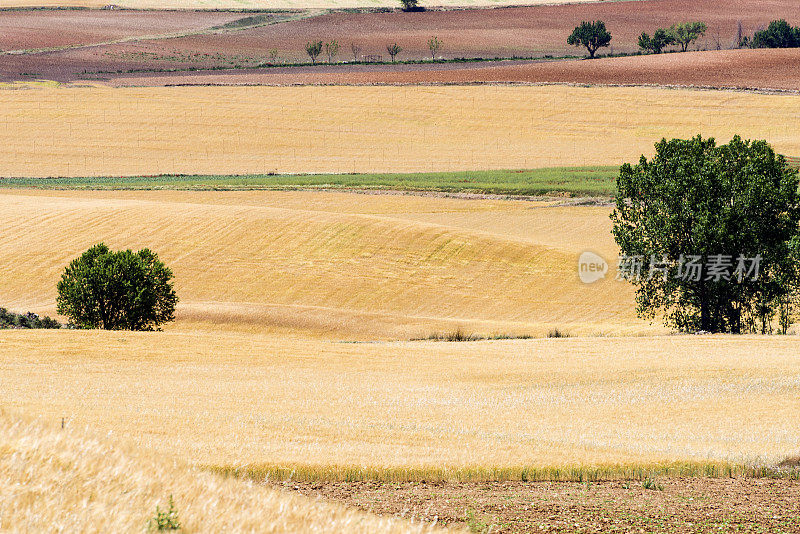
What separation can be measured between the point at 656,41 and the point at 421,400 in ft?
504

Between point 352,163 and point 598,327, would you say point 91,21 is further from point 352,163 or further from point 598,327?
point 598,327

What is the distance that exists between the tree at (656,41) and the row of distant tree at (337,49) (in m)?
35.5

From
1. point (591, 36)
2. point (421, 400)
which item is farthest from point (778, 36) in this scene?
point (421, 400)

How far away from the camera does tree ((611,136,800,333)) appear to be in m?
44.4

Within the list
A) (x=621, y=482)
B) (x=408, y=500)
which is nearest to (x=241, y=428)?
(x=408, y=500)

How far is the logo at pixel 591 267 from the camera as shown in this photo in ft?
179

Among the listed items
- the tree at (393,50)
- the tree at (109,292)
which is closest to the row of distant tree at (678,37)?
the tree at (393,50)

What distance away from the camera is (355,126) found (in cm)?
11300

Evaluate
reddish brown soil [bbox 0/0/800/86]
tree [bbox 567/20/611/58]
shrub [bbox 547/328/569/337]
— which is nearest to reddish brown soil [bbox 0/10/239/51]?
reddish brown soil [bbox 0/0/800/86]

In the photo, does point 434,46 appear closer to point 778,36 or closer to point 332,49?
point 332,49

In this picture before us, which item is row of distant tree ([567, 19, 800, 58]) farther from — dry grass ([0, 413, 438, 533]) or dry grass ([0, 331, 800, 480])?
dry grass ([0, 413, 438, 533])

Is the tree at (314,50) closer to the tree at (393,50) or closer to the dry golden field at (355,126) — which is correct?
the tree at (393,50)

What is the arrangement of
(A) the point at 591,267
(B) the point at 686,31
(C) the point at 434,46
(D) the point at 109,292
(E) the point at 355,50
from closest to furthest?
(D) the point at 109,292 → (A) the point at 591,267 → (C) the point at 434,46 → (E) the point at 355,50 → (B) the point at 686,31

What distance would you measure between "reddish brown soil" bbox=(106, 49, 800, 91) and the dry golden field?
20.9 ft
